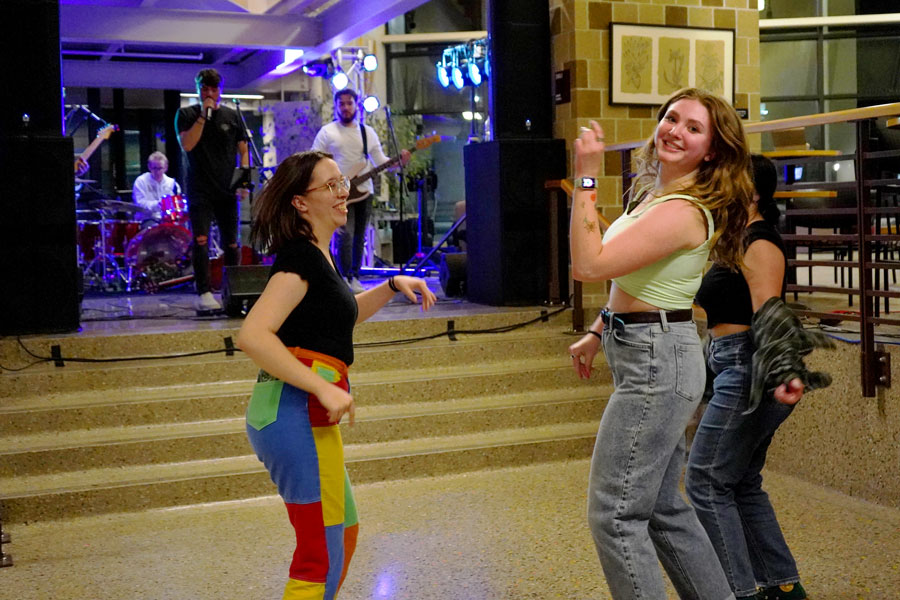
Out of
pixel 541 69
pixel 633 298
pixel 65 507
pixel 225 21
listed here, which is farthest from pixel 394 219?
pixel 633 298

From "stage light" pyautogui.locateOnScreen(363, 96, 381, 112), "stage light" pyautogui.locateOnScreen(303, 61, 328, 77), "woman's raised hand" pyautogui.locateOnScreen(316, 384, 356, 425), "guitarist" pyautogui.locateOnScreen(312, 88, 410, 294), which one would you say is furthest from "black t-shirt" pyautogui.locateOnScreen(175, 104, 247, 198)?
"stage light" pyautogui.locateOnScreen(303, 61, 328, 77)

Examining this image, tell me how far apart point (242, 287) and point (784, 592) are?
4533mm

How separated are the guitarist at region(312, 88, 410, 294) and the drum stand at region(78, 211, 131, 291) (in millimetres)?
2944

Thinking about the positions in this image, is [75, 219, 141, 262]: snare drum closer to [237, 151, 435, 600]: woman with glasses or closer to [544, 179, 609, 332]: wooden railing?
[544, 179, 609, 332]: wooden railing

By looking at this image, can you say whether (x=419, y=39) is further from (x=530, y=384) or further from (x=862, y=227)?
(x=862, y=227)

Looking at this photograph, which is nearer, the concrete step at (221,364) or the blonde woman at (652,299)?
the blonde woman at (652,299)

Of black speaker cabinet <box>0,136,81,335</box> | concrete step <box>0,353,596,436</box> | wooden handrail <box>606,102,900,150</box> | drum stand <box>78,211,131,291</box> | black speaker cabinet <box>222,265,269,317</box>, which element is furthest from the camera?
drum stand <box>78,211,131,291</box>

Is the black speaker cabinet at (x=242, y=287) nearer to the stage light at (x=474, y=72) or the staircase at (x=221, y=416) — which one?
the staircase at (x=221, y=416)

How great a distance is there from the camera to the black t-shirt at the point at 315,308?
2391mm

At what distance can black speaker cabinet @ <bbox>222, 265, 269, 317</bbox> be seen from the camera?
22.1 ft

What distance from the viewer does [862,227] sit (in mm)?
4469

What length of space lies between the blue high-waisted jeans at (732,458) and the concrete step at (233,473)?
2.36 m

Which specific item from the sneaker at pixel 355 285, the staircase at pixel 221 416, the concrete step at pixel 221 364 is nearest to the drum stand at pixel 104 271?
the sneaker at pixel 355 285

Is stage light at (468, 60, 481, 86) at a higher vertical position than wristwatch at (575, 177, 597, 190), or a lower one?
higher
